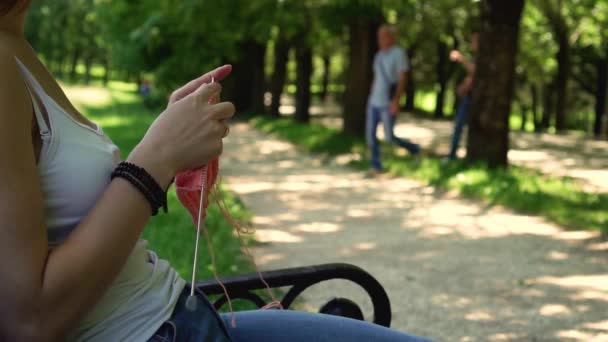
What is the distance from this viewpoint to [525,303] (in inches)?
213

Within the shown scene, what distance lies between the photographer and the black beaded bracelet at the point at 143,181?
1399 millimetres

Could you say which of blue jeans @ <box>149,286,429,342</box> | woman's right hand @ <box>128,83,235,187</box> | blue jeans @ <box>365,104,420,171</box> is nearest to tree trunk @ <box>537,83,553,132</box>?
blue jeans @ <box>365,104,420,171</box>

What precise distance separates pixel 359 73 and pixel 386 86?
459 centimetres

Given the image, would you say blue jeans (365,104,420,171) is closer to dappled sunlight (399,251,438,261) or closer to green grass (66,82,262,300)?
green grass (66,82,262,300)

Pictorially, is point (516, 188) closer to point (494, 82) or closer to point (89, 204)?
point (494, 82)

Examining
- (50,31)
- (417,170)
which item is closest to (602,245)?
(417,170)

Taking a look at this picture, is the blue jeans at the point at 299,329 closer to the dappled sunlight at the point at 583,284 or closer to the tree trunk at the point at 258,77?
the dappled sunlight at the point at 583,284

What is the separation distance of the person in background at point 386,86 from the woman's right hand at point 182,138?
984 cm

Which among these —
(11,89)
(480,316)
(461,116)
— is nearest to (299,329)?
(11,89)

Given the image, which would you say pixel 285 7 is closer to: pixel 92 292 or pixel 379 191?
pixel 379 191

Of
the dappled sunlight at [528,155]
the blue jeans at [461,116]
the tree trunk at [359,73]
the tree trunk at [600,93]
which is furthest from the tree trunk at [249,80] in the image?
the blue jeans at [461,116]

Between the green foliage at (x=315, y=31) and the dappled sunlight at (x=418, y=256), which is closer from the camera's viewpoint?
the dappled sunlight at (x=418, y=256)

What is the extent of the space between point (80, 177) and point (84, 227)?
0.12 m

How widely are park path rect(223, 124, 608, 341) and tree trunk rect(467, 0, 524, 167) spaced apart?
1.33 m
